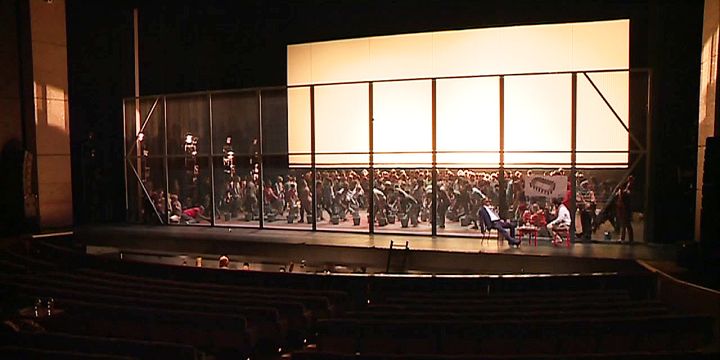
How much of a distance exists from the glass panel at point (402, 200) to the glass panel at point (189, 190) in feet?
18.1

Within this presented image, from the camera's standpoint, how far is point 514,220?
15.3 metres

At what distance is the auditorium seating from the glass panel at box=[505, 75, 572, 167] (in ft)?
27.4

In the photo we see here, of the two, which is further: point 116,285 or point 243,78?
point 243,78

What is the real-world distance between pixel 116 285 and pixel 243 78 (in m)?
Answer: 13.8

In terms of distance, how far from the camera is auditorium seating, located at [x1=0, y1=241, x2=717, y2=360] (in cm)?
452

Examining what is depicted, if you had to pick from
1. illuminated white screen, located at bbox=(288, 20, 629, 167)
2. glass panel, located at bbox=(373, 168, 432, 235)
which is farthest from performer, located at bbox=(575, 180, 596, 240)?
glass panel, located at bbox=(373, 168, 432, 235)

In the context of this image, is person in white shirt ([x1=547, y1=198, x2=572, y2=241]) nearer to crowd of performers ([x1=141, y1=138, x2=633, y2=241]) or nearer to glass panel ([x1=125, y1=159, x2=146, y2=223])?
crowd of performers ([x1=141, y1=138, x2=633, y2=241])

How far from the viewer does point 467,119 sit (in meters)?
17.1

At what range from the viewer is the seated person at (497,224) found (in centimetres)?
1398

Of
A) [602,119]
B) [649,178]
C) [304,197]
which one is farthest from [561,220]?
[304,197]

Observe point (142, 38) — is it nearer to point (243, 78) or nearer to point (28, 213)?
point (243, 78)

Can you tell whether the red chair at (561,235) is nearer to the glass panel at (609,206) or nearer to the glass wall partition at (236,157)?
the glass panel at (609,206)

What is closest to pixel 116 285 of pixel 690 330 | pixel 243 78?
pixel 690 330

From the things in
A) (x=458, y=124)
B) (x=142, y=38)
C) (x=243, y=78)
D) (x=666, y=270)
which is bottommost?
(x=666, y=270)
